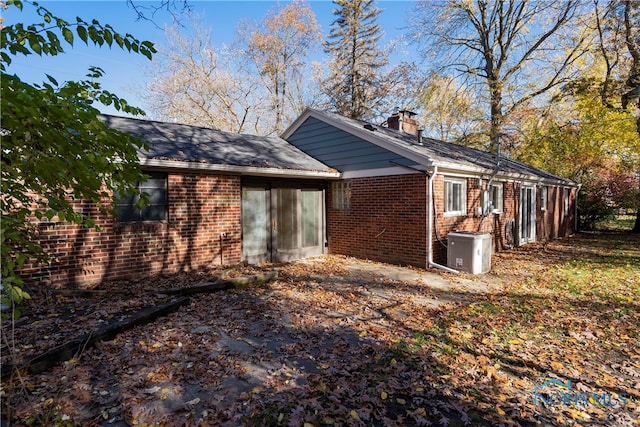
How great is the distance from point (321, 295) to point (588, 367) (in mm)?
3939

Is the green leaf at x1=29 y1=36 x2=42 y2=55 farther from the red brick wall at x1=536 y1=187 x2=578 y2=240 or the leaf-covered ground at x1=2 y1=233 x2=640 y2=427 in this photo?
the red brick wall at x1=536 y1=187 x2=578 y2=240

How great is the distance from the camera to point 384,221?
9734mm

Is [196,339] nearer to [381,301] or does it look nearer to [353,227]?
[381,301]

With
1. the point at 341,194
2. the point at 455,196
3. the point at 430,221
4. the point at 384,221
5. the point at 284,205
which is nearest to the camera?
the point at 430,221

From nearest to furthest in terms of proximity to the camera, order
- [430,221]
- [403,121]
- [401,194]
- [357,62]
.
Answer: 1. [430,221]
2. [401,194]
3. [403,121]
4. [357,62]

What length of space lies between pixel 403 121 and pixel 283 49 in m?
14.7

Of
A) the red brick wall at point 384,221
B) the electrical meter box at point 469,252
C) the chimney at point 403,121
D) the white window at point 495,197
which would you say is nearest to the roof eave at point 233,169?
the red brick wall at point 384,221

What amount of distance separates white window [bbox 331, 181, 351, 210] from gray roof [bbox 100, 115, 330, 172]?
2.35 feet

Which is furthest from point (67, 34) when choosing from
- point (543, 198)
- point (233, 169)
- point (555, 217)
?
point (555, 217)

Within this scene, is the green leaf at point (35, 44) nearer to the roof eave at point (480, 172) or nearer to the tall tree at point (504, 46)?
the roof eave at point (480, 172)

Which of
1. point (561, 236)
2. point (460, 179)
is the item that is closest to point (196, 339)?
point (460, 179)

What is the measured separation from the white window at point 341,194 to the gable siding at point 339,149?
0.49 m

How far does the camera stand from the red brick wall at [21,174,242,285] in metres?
6.58

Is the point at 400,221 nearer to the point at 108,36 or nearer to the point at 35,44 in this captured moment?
the point at 108,36
